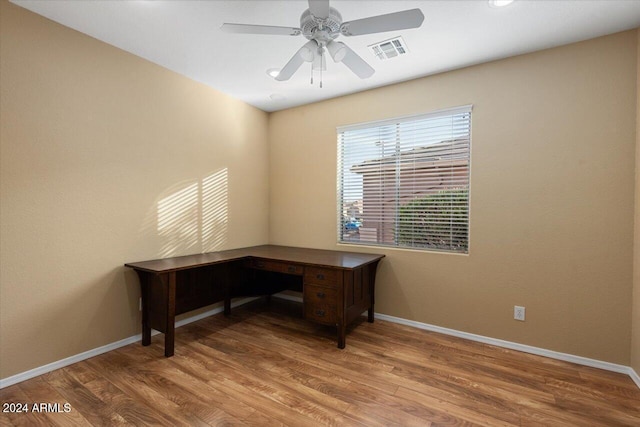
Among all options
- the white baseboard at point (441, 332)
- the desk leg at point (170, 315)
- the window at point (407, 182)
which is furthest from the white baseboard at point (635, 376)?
the desk leg at point (170, 315)

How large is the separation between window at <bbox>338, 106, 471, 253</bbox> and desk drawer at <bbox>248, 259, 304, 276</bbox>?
89cm

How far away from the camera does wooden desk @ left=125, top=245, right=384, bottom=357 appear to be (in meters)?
2.51

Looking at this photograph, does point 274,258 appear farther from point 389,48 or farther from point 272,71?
point 389,48

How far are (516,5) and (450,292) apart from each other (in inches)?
93.6

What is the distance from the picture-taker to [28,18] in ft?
6.83

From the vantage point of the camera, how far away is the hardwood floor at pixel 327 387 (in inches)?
69.3

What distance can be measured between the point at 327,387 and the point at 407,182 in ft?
6.95

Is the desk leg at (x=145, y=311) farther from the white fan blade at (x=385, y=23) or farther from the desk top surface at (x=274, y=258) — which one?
the white fan blade at (x=385, y=23)

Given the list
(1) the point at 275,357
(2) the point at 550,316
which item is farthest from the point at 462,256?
(1) the point at 275,357

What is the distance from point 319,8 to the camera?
5.29 ft

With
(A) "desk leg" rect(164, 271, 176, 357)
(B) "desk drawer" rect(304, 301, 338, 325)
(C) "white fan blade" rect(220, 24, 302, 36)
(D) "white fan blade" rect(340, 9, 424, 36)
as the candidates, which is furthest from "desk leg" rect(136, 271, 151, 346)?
(D) "white fan blade" rect(340, 9, 424, 36)

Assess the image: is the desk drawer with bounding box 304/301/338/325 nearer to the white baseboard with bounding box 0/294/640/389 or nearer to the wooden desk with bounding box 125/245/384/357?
the wooden desk with bounding box 125/245/384/357

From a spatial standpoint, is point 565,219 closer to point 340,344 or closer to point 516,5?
point 516,5

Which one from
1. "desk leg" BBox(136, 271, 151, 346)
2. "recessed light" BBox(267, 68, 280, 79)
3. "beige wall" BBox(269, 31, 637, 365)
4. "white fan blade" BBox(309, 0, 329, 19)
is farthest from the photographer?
"recessed light" BBox(267, 68, 280, 79)
